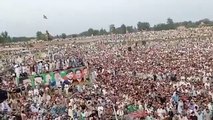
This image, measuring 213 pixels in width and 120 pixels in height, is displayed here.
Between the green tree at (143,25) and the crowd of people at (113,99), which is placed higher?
the crowd of people at (113,99)

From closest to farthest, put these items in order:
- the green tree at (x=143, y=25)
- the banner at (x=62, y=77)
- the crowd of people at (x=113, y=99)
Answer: the crowd of people at (x=113, y=99)
the banner at (x=62, y=77)
the green tree at (x=143, y=25)

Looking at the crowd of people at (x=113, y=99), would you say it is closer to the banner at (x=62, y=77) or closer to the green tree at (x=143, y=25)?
the banner at (x=62, y=77)

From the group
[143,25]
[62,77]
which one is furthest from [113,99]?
[143,25]

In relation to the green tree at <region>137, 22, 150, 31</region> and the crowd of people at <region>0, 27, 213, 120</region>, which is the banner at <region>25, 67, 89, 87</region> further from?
the green tree at <region>137, 22, 150, 31</region>

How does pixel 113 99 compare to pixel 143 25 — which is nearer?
pixel 113 99

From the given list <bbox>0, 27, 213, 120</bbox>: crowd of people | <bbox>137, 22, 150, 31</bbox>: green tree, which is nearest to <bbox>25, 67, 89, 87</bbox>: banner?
<bbox>0, 27, 213, 120</bbox>: crowd of people

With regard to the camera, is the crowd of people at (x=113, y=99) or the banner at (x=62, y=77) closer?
the crowd of people at (x=113, y=99)

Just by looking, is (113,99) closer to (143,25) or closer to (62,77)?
(62,77)

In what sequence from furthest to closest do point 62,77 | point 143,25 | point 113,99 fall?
1. point 143,25
2. point 62,77
3. point 113,99

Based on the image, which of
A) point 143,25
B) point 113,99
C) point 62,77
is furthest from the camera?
point 143,25

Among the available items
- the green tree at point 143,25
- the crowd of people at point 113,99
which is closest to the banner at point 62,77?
the crowd of people at point 113,99

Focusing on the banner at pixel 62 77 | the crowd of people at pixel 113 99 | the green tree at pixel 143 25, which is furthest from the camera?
the green tree at pixel 143 25

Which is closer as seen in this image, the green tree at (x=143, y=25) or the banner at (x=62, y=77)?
the banner at (x=62, y=77)
